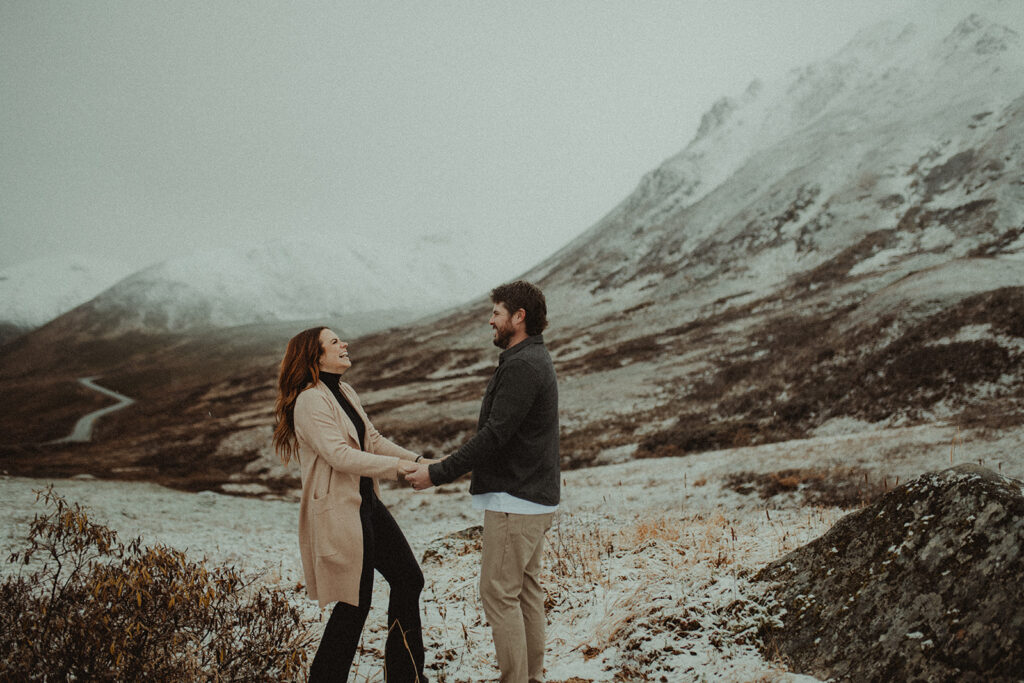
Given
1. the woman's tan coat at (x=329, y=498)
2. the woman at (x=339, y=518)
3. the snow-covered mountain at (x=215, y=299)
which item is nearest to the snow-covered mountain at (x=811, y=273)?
the woman at (x=339, y=518)

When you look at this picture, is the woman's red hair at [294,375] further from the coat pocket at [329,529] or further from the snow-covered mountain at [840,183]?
the snow-covered mountain at [840,183]

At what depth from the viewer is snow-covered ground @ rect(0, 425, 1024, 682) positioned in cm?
482

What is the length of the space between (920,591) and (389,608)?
152 inches

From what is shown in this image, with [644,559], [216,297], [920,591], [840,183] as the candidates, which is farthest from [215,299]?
[920,591]

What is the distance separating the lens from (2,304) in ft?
645

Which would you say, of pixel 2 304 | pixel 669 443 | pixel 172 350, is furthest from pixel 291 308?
pixel 669 443

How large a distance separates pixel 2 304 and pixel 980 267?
10177 inches

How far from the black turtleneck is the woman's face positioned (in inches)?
2.3

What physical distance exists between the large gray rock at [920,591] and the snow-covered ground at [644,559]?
38cm

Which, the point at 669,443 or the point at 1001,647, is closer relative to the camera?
the point at 1001,647

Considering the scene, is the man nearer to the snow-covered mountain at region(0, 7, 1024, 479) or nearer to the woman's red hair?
the woman's red hair

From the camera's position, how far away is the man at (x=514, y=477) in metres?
4.39

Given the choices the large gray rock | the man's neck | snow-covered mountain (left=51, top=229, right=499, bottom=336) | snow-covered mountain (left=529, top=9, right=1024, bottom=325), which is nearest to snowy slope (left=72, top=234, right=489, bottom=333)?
snow-covered mountain (left=51, top=229, right=499, bottom=336)

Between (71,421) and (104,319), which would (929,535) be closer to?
(71,421)
